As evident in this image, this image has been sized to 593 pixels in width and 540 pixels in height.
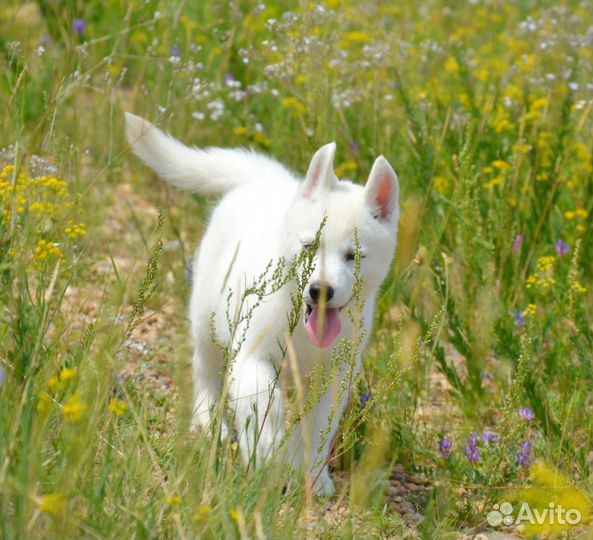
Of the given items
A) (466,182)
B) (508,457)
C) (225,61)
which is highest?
(225,61)

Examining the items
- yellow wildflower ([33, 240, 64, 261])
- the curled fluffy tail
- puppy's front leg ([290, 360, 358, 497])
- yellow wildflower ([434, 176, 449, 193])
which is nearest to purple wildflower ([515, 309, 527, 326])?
yellow wildflower ([434, 176, 449, 193])

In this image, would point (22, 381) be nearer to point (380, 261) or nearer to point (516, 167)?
point (380, 261)

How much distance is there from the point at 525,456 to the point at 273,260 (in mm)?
1130

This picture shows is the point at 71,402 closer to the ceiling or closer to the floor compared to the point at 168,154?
closer to the floor

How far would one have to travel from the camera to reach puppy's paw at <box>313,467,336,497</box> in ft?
11.2

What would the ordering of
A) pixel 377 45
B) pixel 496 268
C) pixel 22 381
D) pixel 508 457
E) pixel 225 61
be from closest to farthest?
1. pixel 22 381
2. pixel 508 457
3. pixel 496 268
4. pixel 377 45
5. pixel 225 61

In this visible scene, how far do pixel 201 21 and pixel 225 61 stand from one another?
1.07 metres

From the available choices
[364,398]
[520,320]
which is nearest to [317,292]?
[364,398]

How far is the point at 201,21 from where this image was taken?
705 centimetres

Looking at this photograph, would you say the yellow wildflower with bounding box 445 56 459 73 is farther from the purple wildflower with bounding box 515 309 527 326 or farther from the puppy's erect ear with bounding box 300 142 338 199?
the puppy's erect ear with bounding box 300 142 338 199

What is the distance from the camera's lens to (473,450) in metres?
3.51

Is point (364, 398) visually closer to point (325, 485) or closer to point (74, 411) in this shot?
point (325, 485)

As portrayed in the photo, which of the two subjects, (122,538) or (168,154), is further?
(168,154)

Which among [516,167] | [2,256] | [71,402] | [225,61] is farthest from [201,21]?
[71,402]
